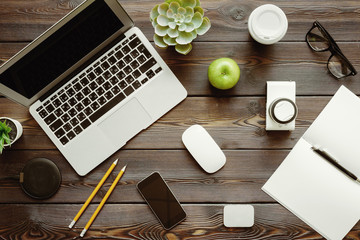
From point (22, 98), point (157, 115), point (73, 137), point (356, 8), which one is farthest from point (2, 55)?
point (356, 8)

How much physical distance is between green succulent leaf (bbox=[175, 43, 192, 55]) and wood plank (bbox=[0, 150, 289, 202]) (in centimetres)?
28

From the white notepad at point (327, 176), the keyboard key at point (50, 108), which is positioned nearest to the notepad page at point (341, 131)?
the white notepad at point (327, 176)

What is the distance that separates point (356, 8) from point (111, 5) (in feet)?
2.31

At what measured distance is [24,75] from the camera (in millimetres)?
→ 873

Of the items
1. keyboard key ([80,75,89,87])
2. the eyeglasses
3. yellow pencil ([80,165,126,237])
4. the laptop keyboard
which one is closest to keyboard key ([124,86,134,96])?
the laptop keyboard

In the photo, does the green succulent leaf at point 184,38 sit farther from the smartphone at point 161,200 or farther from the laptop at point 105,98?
the smartphone at point 161,200

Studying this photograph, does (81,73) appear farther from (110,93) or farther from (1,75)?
(1,75)

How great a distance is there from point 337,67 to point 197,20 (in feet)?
1.41

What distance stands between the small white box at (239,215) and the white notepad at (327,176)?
0.26 ft

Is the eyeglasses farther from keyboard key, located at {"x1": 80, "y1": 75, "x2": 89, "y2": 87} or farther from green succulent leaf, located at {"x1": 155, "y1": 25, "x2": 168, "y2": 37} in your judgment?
keyboard key, located at {"x1": 80, "y1": 75, "x2": 89, "y2": 87}

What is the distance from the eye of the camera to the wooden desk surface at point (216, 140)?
986 mm

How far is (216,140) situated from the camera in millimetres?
1001

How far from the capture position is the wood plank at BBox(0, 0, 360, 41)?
1014 millimetres

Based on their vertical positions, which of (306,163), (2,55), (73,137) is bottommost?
(306,163)
